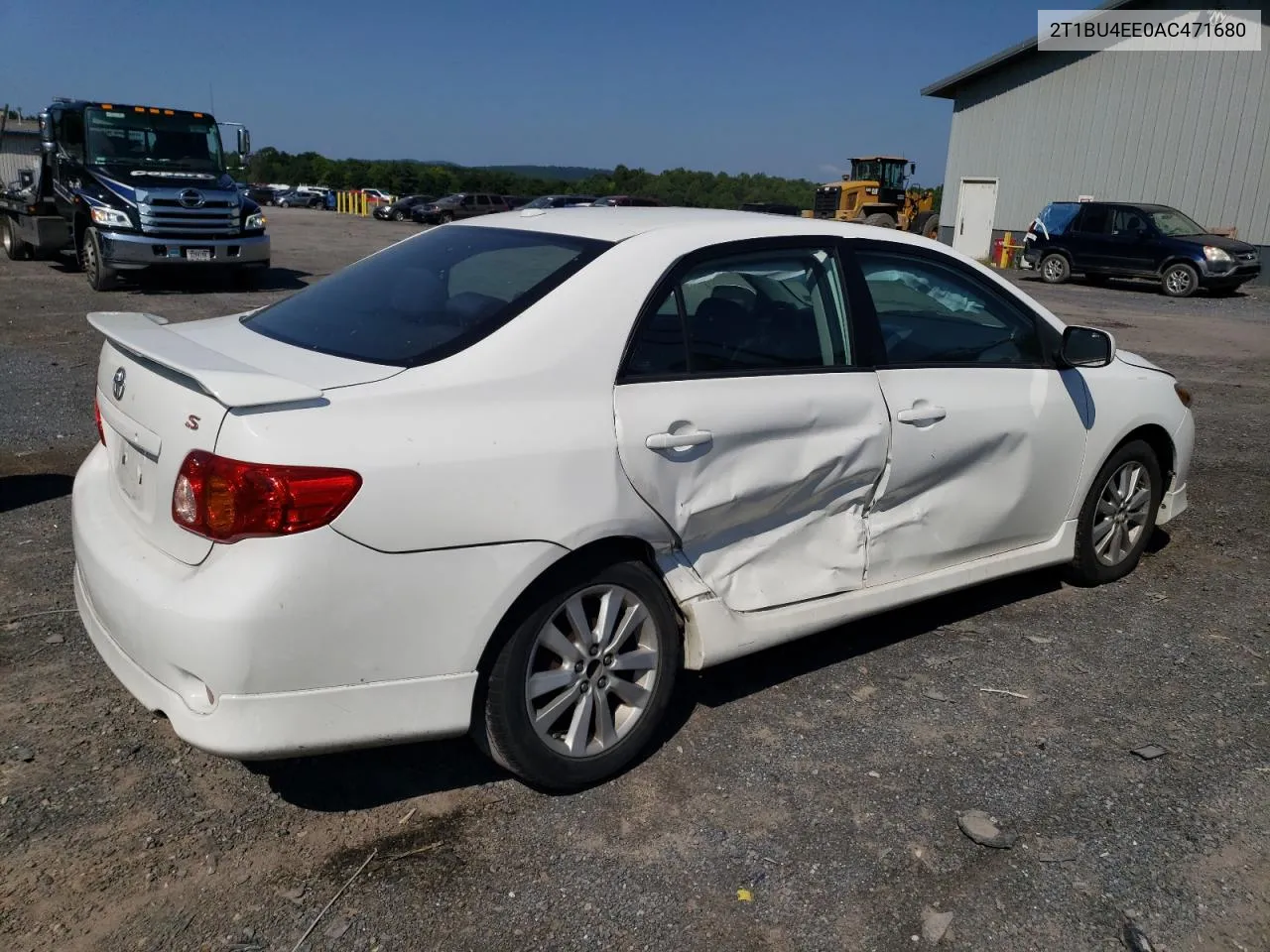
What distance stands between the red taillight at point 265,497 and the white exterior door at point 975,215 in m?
29.7

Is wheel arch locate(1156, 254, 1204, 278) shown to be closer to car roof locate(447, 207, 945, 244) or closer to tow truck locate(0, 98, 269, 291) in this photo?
tow truck locate(0, 98, 269, 291)

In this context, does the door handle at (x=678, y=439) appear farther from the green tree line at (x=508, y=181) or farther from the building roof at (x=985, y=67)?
the green tree line at (x=508, y=181)

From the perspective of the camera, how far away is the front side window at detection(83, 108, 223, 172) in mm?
14984

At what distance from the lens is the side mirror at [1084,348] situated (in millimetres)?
4285

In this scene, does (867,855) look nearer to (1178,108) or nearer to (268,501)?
(268,501)

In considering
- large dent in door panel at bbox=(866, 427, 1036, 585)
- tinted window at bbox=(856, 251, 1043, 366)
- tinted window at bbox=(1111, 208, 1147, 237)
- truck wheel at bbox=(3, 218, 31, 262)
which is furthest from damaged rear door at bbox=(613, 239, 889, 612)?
tinted window at bbox=(1111, 208, 1147, 237)

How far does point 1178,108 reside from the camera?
25.5 m

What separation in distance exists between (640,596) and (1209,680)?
7.68 ft

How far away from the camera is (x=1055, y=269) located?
23.4 meters

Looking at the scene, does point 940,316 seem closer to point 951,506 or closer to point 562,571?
point 951,506

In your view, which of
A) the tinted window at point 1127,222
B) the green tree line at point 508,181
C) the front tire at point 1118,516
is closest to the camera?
the front tire at point 1118,516

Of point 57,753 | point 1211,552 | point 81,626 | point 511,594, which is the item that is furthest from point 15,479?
point 1211,552

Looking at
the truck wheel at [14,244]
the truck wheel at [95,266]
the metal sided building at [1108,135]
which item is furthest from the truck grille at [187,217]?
the metal sided building at [1108,135]

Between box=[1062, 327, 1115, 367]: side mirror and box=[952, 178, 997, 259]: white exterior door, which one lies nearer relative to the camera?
box=[1062, 327, 1115, 367]: side mirror
